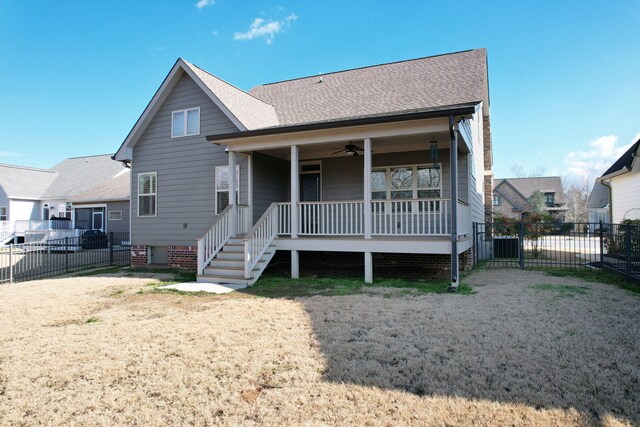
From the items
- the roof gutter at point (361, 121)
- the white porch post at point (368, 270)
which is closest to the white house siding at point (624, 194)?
the roof gutter at point (361, 121)

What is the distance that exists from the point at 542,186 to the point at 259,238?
56.9 m

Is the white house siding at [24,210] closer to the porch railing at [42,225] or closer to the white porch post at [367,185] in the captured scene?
the porch railing at [42,225]

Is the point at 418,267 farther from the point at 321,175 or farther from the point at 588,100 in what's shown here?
the point at 588,100

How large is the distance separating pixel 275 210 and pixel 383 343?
6.36m

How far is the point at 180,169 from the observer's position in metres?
12.4

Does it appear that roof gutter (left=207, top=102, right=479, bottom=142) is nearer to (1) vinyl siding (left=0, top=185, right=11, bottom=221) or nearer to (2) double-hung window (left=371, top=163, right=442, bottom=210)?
(2) double-hung window (left=371, top=163, right=442, bottom=210)

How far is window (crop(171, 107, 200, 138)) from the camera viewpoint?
40.1 ft

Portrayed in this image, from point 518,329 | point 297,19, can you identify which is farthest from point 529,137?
point 518,329

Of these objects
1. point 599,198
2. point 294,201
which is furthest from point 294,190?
point 599,198

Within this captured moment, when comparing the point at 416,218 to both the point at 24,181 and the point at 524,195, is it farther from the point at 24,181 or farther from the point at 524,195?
the point at 524,195

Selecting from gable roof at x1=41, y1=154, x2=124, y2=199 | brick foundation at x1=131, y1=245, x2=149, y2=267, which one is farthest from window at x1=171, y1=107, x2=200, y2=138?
gable roof at x1=41, y1=154, x2=124, y2=199

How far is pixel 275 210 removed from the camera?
10359mm

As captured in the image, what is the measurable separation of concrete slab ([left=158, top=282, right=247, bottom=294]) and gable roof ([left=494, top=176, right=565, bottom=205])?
2115 inches

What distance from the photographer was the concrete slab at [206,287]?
27.1 feet
